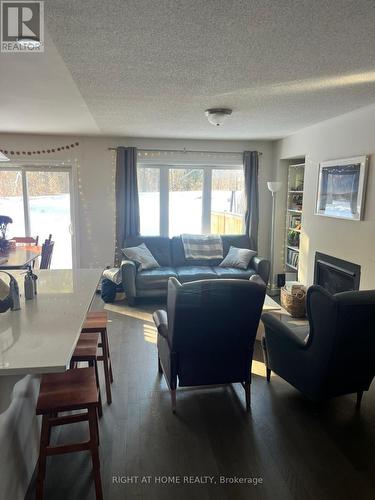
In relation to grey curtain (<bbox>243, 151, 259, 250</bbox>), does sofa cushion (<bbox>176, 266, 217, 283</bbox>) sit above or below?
below

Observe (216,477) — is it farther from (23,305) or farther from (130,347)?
(130,347)

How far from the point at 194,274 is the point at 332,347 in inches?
114

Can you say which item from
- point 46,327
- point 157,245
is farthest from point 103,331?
point 157,245

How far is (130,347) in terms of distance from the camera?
362cm

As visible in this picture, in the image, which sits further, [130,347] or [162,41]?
[130,347]

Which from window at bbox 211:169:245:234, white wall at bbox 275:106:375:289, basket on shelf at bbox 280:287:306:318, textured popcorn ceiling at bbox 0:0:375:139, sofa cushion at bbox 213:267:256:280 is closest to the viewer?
textured popcorn ceiling at bbox 0:0:375:139

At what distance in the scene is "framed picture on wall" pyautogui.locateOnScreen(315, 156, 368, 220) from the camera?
11.7ft

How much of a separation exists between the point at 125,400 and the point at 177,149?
4.09 metres

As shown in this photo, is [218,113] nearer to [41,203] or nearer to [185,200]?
[185,200]

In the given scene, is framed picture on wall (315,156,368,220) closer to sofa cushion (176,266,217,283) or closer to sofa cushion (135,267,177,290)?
sofa cushion (176,266,217,283)

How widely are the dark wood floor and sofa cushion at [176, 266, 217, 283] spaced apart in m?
2.12

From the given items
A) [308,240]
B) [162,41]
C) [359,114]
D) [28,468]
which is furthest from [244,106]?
[28,468]

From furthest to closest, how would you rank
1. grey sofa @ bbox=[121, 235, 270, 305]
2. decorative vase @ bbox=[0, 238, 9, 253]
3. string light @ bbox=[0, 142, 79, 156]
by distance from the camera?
string light @ bbox=[0, 142, 79, 156], grey sofa @ bbox=[121, 235, 270, 305], decorative vase @ bbox=[0, 238, 9, 253]

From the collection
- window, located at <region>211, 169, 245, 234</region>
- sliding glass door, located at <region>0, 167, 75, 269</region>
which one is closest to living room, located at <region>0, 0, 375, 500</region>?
sliding glass door, located at <region>0, 167, 75, 269</region>
